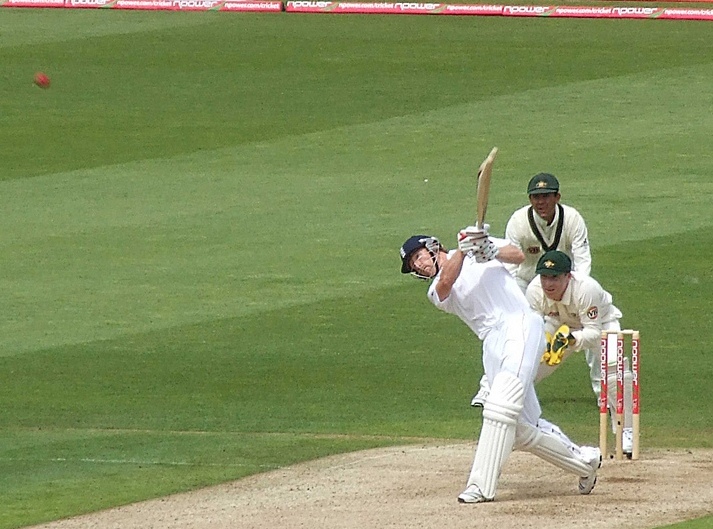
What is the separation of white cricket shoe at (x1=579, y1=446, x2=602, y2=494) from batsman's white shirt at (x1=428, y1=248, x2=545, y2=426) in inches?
11.7

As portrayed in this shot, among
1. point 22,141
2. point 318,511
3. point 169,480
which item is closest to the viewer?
point 318,511

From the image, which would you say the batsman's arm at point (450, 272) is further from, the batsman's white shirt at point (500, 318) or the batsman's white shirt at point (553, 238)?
the batsman's white shirt at point (553, 238)

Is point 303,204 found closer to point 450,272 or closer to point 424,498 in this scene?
point 424,498

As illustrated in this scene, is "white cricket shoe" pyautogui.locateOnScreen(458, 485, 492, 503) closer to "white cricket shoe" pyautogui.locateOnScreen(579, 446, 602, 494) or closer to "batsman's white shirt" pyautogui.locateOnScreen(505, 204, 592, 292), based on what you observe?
"white cricket shoe" pyautogui.locateOnScreen(579, 446, 602, 494)

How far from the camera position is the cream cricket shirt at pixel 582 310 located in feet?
33.2

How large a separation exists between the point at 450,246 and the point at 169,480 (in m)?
6.46

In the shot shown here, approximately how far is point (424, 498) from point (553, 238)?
2.71 m

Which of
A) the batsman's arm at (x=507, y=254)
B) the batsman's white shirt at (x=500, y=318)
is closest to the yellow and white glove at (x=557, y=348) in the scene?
the batsman's white shirt at (x=500, y=318)

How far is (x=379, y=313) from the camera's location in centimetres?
1358

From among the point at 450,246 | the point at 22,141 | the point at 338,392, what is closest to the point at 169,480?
the point at 338,392

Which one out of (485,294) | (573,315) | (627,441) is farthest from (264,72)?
(485,294)

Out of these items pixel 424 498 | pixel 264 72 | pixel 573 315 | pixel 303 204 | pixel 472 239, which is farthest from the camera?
pixel 264 72

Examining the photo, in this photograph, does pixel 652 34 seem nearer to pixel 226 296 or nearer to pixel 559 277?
pixel 226 296

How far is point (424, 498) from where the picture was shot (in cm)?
866
